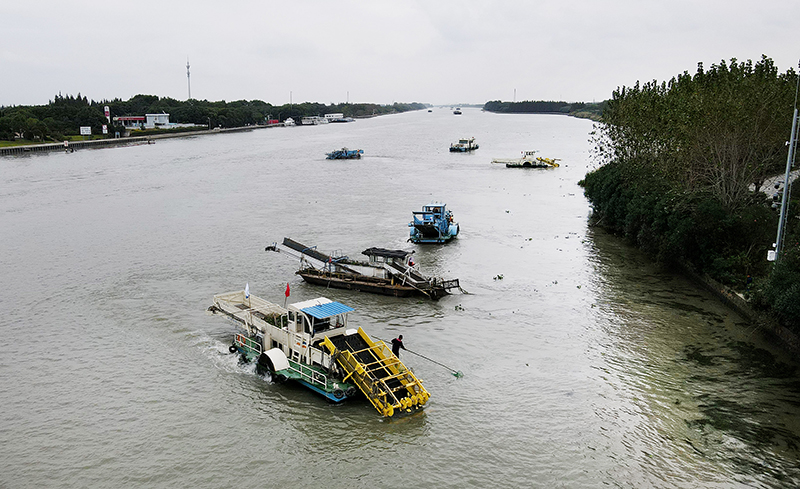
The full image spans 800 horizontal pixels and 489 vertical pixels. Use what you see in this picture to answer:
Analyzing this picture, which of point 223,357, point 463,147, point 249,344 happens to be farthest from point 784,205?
point 463,147

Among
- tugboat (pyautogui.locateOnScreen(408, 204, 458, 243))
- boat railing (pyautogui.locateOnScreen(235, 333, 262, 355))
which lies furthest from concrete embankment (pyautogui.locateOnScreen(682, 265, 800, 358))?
boat railing (pyautogui.locateOnScreen(235, 333, 262, 355))

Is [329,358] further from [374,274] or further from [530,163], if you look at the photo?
[530,163]

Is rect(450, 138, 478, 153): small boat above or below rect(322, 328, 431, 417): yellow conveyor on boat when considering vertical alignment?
above

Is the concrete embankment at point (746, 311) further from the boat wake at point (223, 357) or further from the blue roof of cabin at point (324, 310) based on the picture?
the boat wake at point (223, 357)

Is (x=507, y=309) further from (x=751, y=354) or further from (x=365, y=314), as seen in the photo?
(x=751, y=354)

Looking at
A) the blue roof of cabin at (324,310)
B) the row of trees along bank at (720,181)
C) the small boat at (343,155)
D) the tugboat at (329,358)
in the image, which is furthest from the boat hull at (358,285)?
the small boat at (343,155)

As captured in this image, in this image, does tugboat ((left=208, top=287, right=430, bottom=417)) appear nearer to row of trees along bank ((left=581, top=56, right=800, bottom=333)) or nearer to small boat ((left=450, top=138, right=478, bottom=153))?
row of trees along bank ((left=581, top=56, right=800, bottom=333))
